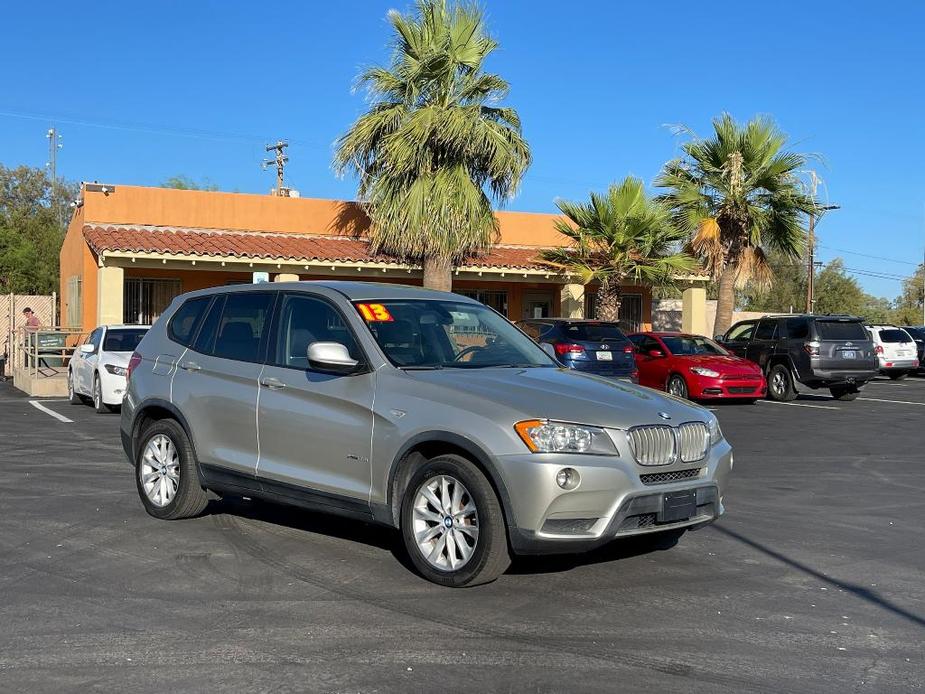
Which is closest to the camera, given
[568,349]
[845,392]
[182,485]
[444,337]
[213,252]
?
[444,337]

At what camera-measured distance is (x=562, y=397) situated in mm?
6207

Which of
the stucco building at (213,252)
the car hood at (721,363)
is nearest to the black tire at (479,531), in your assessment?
the car hood at (721,363)

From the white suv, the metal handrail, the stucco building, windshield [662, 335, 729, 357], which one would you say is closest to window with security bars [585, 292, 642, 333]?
the stucco building

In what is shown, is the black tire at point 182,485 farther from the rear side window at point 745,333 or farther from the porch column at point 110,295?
the rear side window at point 745,333

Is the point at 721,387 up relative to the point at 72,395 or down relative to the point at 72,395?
up

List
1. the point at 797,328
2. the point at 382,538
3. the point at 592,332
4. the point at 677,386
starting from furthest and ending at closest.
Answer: the point at 797,328 < the point at 677,386 < the point at 592,332 < the point at 382,538

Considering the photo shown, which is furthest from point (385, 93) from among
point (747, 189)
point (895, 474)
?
point (895, 474)

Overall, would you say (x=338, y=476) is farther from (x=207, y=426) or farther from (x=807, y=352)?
(x=807, y=352)

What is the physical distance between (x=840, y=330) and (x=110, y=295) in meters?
15.2

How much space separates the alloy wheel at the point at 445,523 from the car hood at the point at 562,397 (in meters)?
0.51

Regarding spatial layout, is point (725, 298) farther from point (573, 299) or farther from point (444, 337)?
point (444, 337)

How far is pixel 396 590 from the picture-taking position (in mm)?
6125

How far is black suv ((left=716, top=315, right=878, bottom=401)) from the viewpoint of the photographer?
20.6m

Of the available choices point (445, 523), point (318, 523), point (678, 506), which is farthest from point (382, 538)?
Result: point (678, 506)
